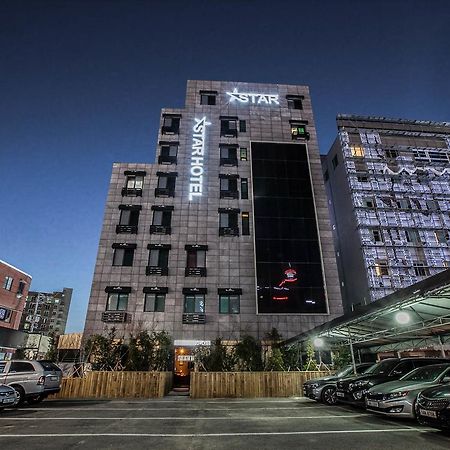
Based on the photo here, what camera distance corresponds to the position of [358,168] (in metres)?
45.0

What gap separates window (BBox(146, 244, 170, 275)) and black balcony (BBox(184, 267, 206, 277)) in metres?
2.03

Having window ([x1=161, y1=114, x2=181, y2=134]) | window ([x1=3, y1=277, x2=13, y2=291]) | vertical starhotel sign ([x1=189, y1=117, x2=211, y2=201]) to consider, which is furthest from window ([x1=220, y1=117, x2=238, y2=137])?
window ([x1=3, y1=277, x2=13, y2=291])

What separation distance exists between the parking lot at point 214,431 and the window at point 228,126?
34077 millimetres

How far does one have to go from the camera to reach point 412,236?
41125 mm

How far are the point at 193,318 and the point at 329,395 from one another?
1771 cm

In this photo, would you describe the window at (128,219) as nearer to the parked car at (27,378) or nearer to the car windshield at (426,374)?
the parked car at (27,378)

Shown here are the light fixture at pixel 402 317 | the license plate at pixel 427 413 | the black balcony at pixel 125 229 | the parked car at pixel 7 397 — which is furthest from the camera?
the black balcony at pixel 125 229

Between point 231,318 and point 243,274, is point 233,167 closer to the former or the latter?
point 243,274

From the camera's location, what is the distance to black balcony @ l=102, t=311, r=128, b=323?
1152 inches

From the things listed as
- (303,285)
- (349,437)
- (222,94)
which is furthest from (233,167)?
(349,437)

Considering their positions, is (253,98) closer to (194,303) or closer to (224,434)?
(194,303)

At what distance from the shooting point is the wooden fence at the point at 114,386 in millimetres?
17562

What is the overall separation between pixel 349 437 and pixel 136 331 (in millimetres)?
24584

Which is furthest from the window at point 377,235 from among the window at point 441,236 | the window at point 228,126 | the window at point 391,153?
the window at point 228,126
